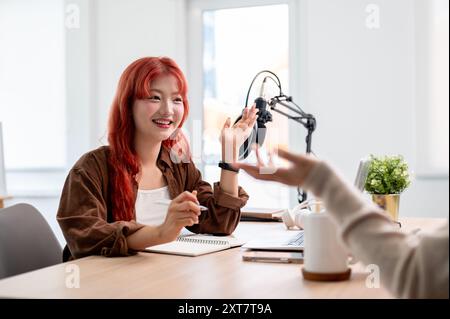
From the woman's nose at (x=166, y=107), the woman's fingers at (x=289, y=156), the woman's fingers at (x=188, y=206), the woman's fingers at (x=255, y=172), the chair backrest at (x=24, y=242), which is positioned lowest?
the chair backrest at (x=24, y=242)

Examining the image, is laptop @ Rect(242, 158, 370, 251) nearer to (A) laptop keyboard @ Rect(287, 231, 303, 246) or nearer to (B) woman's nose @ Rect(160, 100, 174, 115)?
(A) laptop keyboard @ Rect(287, 231, 303, 246)

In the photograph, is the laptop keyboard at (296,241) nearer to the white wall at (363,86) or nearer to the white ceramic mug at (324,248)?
the white ceramic mug at (324,248)

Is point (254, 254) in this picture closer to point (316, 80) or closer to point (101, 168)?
point (101, 168)

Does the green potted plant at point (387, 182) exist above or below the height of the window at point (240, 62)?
below

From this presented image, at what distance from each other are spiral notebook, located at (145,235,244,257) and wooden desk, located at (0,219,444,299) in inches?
1.5

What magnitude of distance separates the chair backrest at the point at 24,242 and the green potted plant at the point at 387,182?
1.07 metres

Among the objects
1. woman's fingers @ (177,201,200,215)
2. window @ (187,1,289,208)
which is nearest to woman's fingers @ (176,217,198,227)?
woman's fingers @ (177,201,200,215)

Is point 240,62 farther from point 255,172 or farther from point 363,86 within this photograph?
point 255,172

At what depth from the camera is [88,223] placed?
152 centimetres

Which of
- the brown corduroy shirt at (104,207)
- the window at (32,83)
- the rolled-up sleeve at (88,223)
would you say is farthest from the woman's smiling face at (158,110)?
the window at (32,83)

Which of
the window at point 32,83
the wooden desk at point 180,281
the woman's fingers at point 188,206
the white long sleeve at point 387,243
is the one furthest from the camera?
the window at point 32,83

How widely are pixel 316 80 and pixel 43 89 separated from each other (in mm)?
2018

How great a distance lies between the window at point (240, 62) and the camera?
4.15 m

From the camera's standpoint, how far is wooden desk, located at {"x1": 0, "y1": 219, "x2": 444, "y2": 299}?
1.09m
